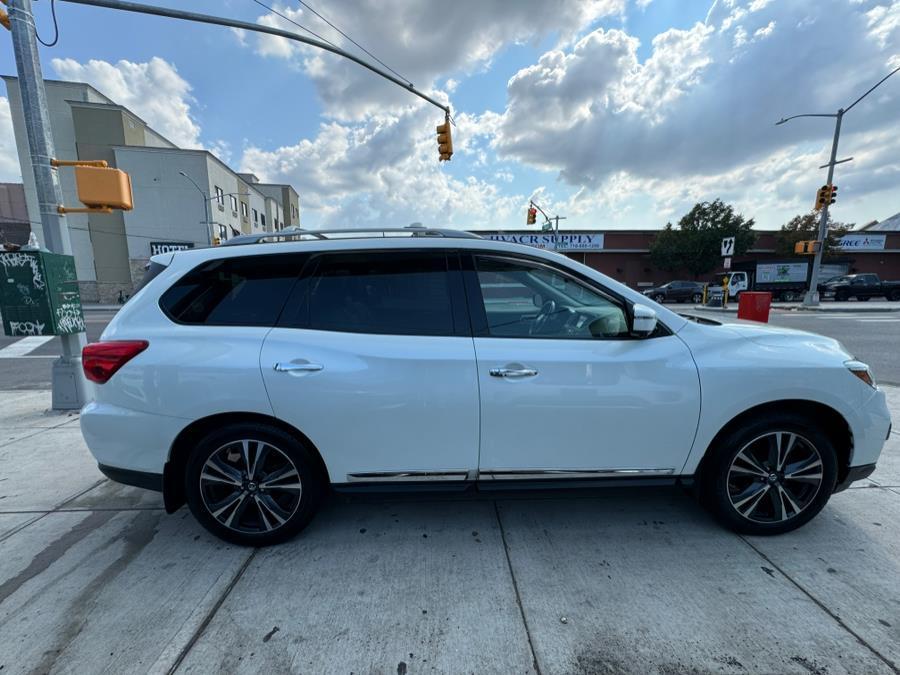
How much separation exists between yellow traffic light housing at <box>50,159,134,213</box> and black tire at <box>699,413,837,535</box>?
5902 millimetres

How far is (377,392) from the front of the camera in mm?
2293

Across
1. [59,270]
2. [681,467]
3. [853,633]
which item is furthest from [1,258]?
[853,633]

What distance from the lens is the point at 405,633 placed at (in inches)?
74.4

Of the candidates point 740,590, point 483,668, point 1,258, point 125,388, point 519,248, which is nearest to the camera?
point 483,668

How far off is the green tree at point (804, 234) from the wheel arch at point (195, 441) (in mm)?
42831

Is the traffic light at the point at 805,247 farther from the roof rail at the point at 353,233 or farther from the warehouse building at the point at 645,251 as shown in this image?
the roof rail at the point at 353,233

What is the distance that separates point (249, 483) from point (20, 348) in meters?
12.5

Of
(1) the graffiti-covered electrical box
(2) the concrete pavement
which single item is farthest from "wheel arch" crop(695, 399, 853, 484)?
(1) the graffiti-covered electrical box

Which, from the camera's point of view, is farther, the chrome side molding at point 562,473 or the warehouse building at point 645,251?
the warehouse building at point 645,251

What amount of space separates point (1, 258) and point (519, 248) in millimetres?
6181

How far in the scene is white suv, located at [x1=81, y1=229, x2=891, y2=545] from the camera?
231cm

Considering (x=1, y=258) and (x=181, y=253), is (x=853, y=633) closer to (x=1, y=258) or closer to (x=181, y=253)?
(x=181, y=253)

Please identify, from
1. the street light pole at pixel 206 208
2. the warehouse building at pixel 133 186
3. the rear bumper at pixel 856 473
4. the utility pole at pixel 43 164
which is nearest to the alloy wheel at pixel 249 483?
the rear bumper at pixel 856 473

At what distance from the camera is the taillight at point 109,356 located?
234cm
